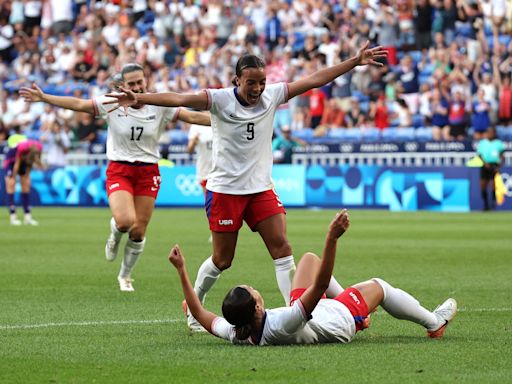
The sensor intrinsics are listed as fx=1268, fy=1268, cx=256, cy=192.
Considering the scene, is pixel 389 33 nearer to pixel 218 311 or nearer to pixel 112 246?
pixel 112 246

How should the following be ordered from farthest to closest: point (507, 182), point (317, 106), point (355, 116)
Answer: point (317, 106), point (355, 116), point (507, 182)

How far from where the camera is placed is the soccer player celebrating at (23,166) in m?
28.6

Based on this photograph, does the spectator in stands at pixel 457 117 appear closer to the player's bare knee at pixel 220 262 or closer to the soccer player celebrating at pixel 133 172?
the soccer player celebrating at pixel 133 172

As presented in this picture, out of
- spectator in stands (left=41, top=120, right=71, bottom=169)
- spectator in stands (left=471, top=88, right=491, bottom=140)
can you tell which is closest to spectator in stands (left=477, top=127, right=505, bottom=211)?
spectator in stands (left=471, top=88, right=491, bottom=140)

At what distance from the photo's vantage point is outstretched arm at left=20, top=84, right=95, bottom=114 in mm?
11484

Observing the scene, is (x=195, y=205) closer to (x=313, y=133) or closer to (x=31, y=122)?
(x=313, y=133)

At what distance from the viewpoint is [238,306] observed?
871cm

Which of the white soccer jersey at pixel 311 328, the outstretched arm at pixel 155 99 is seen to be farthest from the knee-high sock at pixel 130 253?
the white soccer jersey at pixel 311 328

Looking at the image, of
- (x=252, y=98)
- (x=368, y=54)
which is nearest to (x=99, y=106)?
(x=252, y=98)

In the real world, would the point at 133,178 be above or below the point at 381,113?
below

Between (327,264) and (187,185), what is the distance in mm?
27481

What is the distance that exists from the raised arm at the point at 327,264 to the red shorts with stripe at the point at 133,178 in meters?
5.78

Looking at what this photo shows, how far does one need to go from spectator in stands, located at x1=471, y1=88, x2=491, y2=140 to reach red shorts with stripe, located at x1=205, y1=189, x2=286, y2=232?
21667 millimetres

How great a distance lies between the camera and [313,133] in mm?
34938
